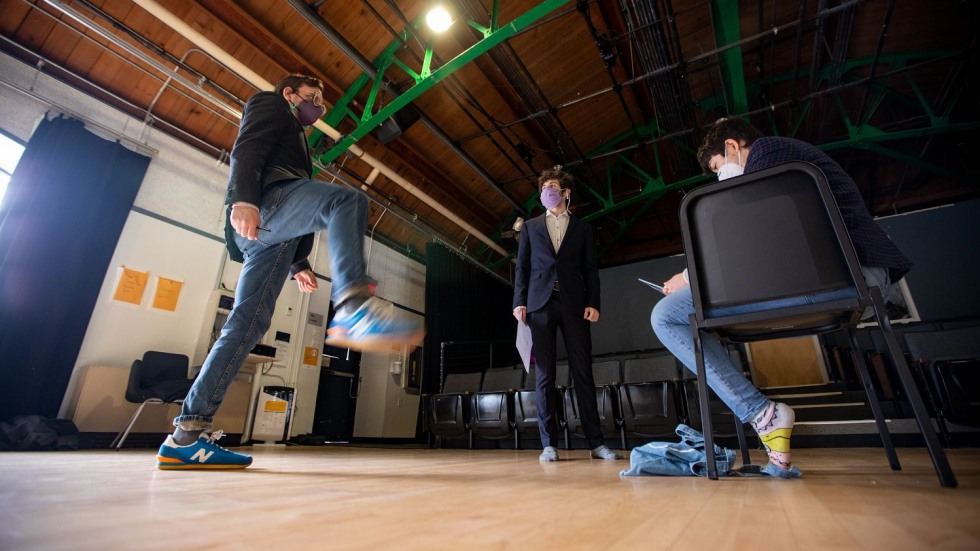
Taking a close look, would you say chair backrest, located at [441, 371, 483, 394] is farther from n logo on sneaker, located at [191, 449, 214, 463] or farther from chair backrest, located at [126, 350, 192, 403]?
n logo on sneaker, located at [191, 449, 214, 463]

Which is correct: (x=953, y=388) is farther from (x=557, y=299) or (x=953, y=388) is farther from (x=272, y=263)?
(x=272, y=263)

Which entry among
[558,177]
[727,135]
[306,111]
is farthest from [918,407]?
[306,111]

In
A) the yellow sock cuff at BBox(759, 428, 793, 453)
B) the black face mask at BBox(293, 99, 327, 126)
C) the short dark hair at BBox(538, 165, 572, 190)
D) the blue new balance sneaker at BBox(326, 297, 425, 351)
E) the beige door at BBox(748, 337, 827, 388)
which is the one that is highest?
the short dark hair at BBox(538, 165, 572, 190)

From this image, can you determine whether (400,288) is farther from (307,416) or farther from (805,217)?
(805,217)

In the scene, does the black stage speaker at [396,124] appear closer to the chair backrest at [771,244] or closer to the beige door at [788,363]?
the chair backrest at [771,244]

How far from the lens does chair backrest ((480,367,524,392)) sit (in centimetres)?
508

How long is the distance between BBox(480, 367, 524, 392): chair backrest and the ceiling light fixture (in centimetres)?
397

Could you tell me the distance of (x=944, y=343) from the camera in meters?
Result: 3.38

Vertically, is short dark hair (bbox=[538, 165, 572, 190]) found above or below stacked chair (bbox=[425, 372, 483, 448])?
above

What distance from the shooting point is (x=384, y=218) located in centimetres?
751

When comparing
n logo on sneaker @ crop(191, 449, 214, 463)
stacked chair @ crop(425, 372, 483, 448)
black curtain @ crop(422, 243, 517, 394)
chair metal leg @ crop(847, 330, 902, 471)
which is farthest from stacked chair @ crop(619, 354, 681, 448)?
black curtain @ crop(422, 243, 517, 394)

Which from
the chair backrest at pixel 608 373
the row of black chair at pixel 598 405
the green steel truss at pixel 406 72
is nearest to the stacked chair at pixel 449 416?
the row of black chair at pixel 598 405

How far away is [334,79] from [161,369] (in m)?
3.91

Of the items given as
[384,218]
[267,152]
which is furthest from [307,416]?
[267,152]
